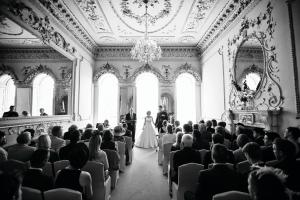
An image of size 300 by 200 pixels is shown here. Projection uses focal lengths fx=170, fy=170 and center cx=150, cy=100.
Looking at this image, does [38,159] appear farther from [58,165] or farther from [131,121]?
[131,121]

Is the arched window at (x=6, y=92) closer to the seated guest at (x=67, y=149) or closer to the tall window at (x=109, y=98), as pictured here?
the seated guest at (x=67, y=149)

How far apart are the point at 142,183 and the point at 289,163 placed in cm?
264

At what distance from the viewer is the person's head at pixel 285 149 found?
182cm

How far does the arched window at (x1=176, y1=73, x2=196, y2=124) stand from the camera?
30.8 ft

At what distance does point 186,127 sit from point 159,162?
1.59m

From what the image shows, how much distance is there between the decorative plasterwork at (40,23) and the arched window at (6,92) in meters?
1.43

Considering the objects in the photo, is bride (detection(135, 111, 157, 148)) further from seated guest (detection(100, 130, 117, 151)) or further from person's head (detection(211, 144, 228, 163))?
person's head (detection(211, 144, 228, 163))

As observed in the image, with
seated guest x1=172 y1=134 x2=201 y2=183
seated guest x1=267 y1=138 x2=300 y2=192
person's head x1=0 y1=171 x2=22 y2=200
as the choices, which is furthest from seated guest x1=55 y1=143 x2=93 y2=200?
seated guest x1=267 y1=138 x2=300 y2=192

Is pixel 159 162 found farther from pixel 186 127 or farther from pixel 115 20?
pixel 115 20

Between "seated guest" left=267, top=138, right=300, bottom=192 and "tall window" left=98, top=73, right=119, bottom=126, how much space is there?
322 inches

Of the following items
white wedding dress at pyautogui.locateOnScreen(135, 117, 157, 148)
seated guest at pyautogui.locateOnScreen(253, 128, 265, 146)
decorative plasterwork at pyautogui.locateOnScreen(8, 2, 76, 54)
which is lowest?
white wedding dress at pyautogui.locateOnScreen(135, 117, 157, 148)

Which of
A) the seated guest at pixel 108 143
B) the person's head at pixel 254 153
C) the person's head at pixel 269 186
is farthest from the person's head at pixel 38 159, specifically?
the person's head at pixel 254 153

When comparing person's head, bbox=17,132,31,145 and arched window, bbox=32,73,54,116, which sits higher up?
arched window, bbox=32,73,54,116

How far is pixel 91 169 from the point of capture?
232 centimetres
